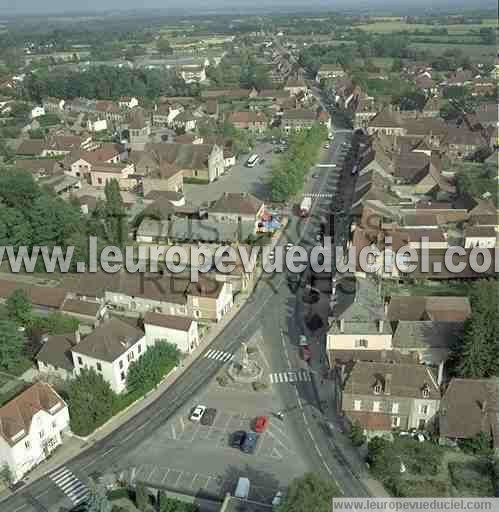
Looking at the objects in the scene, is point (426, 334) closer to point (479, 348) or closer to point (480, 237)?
point (479, 348)

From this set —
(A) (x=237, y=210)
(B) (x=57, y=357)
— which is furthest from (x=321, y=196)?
(B) (x=57, y=357)

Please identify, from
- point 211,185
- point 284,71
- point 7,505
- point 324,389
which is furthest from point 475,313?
point 284,71

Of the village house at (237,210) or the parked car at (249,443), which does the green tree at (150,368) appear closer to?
the parked car at (249,443)

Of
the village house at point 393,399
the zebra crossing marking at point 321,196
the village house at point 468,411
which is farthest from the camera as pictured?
the zebra crossing marking at point 321,196

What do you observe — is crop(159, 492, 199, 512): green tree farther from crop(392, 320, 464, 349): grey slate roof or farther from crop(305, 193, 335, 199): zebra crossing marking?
crop(305, 193, 335, 199): zebra crossing marking

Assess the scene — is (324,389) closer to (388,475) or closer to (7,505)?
(388,475)

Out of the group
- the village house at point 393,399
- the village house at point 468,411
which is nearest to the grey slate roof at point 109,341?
the village house at point 393,399
